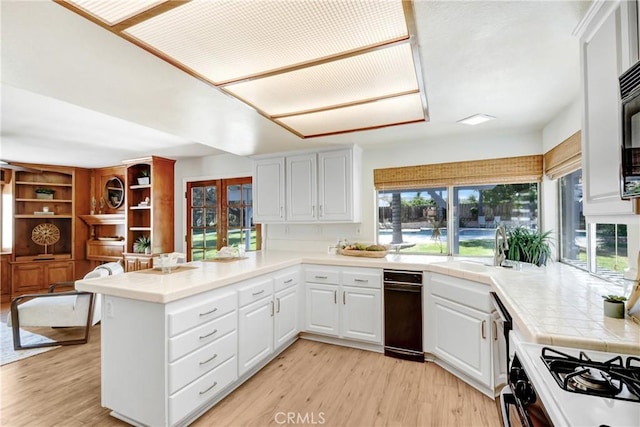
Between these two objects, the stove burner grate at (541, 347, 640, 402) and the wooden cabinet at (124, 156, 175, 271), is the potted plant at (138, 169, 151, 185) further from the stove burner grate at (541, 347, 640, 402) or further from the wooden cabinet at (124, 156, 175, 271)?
the stove burner grate at (541, 347, 640, 402)

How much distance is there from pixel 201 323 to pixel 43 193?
5803 mm

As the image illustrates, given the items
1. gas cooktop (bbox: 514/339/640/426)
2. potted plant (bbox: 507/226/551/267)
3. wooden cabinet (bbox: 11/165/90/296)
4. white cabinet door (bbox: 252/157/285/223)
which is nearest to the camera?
gas cooktop (bbox: 514/339/640/426)

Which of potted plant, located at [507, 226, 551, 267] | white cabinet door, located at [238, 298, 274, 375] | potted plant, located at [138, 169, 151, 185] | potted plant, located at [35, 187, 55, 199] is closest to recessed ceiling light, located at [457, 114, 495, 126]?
potted plant, located at [507, 226, 551, 267]

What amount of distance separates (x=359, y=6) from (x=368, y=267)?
89.7 inches

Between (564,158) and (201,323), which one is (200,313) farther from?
(564,158)

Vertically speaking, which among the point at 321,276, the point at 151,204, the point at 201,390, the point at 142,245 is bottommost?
the point at 201,390

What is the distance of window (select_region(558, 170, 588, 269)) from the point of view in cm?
255

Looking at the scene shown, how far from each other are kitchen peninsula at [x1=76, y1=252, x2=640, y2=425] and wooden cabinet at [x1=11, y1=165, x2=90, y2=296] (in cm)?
491

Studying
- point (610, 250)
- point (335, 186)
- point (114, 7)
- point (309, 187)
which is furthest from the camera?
point (309, 187)

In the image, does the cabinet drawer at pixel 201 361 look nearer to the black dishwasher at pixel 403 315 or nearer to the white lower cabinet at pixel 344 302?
the white lower cabinet at pixel 344 302

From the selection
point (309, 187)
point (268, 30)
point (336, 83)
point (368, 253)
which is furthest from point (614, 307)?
point (309, 187)

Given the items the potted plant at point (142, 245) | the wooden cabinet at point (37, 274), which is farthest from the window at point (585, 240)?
the wooden cabinet at point (37, 274)

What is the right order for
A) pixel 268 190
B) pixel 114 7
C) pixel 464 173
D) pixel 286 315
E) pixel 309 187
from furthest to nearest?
pixel 268 190, pixel 309 187, pixel 464 173, pixel 286 315, pixel 114 7

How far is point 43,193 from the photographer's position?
558 centimetres
